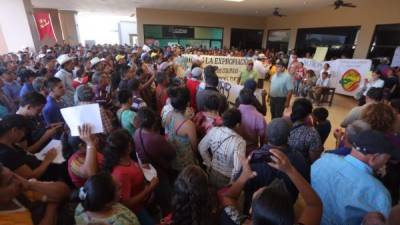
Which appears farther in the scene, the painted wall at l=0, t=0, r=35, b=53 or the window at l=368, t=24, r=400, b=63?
the window at l=368, t=24, r=400, b=63

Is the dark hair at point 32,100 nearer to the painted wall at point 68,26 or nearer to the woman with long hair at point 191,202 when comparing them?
the woman with long hair at point 191,202

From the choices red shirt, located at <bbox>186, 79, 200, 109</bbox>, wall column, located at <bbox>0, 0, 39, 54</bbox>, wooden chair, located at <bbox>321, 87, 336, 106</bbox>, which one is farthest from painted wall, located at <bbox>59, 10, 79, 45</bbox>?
wooden chair, located at <bbox>321, 87, 336, 106</bbox>

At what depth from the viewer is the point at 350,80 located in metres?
7.85

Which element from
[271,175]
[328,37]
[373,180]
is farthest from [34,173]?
[328,37]

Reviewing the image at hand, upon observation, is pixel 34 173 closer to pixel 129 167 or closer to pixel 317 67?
pixel 129 167

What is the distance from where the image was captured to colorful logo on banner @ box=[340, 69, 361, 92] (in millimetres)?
7650

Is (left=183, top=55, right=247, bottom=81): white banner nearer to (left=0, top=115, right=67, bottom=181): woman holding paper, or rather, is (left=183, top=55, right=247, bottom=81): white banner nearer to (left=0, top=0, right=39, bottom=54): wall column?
(left=0, top=115, right=67, bottom=181): woman holding paper

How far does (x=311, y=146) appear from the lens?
2094mm

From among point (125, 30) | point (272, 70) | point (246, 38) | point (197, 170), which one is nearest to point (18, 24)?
point (272, 70)

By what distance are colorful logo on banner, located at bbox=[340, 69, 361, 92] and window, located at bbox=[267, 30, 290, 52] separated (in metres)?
7.01

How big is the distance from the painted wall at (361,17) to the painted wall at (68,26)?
15.6 metres

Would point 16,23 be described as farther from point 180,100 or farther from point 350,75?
point 350,75

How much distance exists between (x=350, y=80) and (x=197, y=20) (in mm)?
9610

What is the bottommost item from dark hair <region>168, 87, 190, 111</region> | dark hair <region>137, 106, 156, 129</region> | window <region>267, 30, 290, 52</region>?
dark hair <region>137, 106, 156, 129</region>
